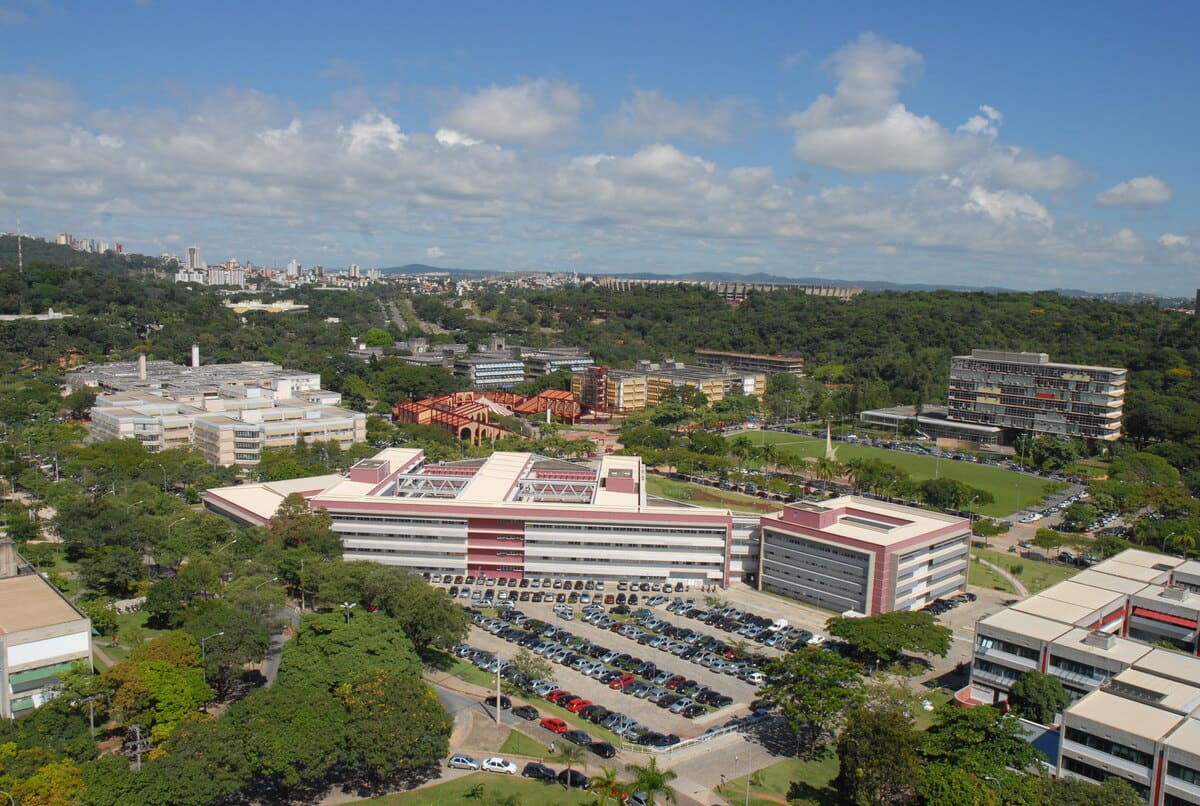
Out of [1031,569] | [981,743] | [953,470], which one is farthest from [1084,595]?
[953,470]

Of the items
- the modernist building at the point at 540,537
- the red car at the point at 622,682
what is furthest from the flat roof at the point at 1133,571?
the red car at the point at 622,682

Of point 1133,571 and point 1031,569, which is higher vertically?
point 1133,571

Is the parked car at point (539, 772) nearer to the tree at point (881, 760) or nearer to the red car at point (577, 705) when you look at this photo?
the red car at point (577, 705)

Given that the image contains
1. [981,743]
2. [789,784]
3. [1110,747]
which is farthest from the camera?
[789,784]

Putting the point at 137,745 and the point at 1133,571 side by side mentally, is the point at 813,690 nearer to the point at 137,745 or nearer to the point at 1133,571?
the point at 1133,571

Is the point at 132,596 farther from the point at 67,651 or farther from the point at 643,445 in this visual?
the point at 643,445

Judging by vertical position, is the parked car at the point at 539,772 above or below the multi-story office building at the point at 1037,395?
below

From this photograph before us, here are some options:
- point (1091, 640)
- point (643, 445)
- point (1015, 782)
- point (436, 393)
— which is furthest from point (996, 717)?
point (436, 393)
